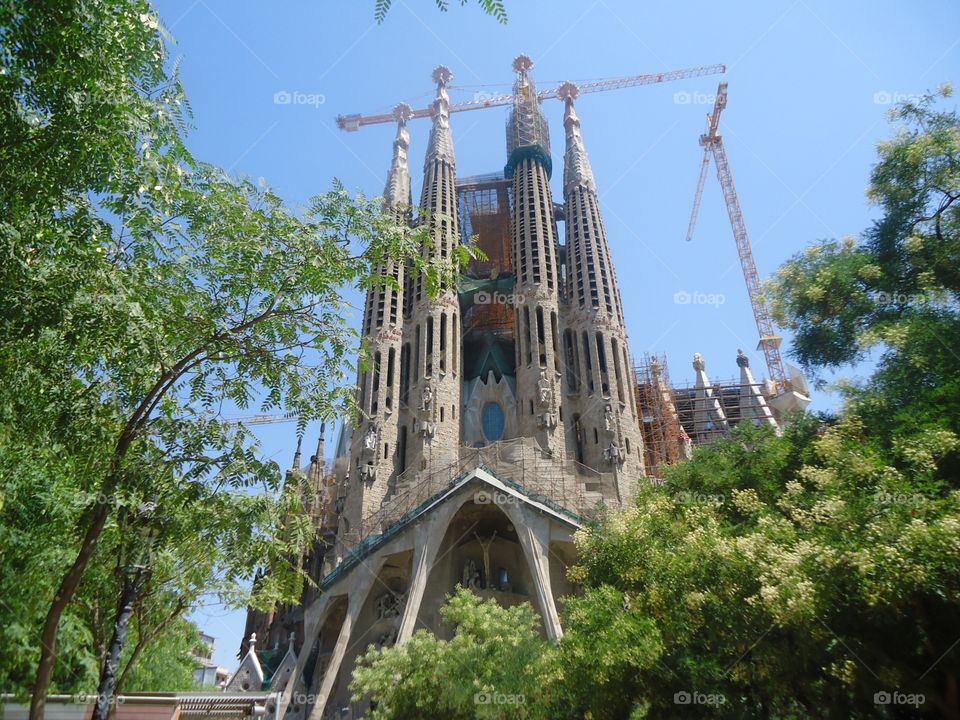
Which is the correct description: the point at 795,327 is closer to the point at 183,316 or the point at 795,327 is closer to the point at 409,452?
the point at 183,316

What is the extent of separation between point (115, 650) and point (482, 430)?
3369 centimetres

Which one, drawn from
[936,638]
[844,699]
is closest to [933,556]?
[936,638]

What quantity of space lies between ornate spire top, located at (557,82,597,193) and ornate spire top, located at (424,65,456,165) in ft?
27.8

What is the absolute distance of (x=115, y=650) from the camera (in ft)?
23.5

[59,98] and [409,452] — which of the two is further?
[409,452]

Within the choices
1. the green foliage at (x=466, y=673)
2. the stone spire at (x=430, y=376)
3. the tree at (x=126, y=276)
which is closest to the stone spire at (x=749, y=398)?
the stone spire at (x=430, y=376)

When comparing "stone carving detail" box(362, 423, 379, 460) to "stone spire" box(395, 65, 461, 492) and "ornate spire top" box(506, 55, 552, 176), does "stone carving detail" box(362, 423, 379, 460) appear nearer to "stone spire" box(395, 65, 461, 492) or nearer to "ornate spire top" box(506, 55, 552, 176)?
"stone spire" box(395, 65, 461, 492)

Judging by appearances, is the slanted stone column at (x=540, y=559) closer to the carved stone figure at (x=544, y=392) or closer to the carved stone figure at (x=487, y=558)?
the carved stone figure at (x=487, y=558)

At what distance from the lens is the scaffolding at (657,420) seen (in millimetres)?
43125

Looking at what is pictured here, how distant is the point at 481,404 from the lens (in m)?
41.3

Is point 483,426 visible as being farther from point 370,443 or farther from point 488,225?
point 488,225

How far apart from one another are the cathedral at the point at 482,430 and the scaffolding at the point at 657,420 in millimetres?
198

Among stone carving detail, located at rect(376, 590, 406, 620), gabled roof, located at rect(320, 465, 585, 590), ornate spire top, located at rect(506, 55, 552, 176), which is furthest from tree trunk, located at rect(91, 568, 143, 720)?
ornate spire top, located at rect(506, 55, 552, 176)

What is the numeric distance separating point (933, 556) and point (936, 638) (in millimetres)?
1645
